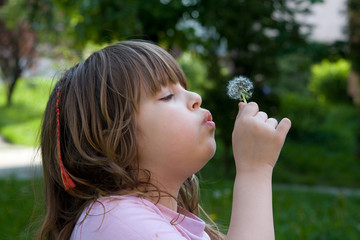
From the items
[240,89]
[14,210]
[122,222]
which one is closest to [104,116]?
[122,222]

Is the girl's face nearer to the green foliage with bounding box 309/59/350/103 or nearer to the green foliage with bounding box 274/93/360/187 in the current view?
the green foliage with bounding box 274/93/360/187

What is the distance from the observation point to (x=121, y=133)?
3.97 ft

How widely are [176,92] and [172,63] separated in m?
0.12

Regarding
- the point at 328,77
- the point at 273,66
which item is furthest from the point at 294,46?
the point at 328,77

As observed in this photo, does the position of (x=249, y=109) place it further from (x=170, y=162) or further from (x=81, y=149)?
(x=81, y=149)

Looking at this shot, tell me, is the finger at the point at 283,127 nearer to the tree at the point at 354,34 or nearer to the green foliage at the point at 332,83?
the tree at the point at 354,34

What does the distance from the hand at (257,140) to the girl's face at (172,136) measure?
8 cm

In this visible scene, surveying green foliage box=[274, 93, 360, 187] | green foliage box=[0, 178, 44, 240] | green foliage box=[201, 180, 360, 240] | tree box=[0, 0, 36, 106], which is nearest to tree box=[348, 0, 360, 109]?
green foliage box=[274, 93, 360, 187]

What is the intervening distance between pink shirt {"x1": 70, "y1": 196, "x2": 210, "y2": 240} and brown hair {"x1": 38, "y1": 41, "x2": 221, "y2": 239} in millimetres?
63

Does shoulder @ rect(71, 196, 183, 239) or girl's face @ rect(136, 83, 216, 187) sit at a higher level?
girl's face @ rect(136, 83, 216, 187)

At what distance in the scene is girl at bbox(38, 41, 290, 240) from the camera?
115 centimetres

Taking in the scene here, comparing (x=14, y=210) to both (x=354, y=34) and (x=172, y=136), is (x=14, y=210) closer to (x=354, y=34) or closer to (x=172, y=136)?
(x=172, y=136)

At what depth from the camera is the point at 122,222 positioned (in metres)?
1.09

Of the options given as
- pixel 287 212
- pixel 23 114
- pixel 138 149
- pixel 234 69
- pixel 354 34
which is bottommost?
pixel 23 114
